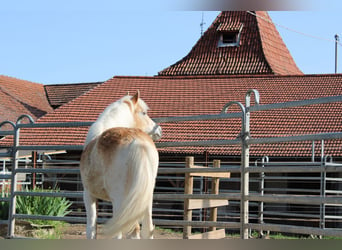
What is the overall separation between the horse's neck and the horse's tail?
75 centimetres

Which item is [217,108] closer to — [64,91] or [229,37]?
[229,37]

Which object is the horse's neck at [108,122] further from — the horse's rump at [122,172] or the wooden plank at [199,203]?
the wooden plank at [199,203]

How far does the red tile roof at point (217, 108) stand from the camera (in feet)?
61.3

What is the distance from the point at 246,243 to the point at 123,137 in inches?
88.7

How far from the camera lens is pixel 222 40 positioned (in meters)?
32.9

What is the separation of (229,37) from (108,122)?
2866cm

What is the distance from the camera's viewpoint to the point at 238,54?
3175cm

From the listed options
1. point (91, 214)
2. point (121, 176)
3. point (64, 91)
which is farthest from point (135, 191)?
point (64, 91)

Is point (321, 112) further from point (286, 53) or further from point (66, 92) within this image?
point (66, 92)

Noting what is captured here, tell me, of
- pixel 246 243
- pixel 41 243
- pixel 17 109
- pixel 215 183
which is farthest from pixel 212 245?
pixel 17 109

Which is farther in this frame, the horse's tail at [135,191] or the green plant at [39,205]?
the green plant at [39,205]

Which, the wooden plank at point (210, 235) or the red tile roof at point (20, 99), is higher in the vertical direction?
the red tile roof at point (20, 99)

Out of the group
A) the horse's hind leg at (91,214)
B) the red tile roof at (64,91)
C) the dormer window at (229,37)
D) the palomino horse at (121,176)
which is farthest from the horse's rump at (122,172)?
the red tile roof at (64,91)

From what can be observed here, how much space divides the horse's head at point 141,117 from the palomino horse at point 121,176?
1.95ft
